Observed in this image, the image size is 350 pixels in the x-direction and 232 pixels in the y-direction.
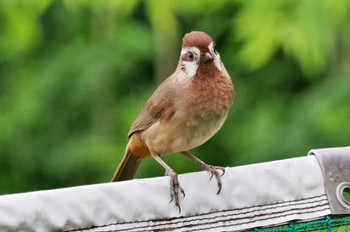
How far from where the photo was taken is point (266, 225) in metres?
3.58

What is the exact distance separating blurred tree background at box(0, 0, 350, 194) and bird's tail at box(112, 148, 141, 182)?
1.21 meters

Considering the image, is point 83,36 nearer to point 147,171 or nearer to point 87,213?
point 147,171

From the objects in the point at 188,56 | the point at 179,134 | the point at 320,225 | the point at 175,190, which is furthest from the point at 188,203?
the point at 188,56

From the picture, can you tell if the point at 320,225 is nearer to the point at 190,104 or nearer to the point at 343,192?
the point at 343,192

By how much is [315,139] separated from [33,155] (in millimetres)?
1947

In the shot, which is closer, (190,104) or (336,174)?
(336,174)

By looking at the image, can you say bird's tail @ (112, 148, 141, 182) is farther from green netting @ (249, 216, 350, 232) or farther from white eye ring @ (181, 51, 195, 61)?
green netting @ (249, 216, 350, 232)

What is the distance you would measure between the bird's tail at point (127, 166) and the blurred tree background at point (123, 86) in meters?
1.21

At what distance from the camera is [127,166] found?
4777 mm

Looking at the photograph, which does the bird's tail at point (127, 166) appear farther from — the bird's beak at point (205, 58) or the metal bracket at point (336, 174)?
the metal bracket at point (336, 174)

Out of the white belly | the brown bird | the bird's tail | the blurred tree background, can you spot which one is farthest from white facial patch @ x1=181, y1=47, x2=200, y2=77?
the blurred tree background

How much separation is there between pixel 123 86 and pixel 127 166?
261 centimetres

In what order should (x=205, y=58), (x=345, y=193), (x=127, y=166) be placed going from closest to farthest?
(x=345, y=193) < (x=205, y=58) < (x=127, y=166)

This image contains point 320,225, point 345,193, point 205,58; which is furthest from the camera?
point 205,58
